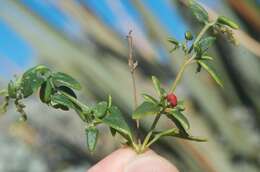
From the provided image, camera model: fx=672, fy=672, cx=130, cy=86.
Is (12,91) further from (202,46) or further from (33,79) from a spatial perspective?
(202,46)

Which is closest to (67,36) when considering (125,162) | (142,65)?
(142,65)

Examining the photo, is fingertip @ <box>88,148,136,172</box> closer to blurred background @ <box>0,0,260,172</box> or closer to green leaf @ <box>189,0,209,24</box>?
green leaf @ <box>189,0,209,24</box>

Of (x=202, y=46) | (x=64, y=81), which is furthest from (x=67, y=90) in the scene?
(x=202, y=46)

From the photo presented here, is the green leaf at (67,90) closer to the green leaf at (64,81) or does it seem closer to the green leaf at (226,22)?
the green leaf at (64,81)

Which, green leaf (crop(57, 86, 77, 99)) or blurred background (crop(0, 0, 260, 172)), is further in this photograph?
blurred background (crop(0, 0, 260, 172))

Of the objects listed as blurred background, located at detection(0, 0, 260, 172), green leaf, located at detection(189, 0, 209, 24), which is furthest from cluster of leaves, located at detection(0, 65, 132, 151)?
blurred background, located at detection(0, 0, 260, 172)

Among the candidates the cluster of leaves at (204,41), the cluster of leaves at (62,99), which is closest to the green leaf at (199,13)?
the cluster of leaves at (204,41)

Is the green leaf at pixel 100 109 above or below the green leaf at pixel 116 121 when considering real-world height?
above

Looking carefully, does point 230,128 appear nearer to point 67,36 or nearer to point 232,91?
point 232,91
